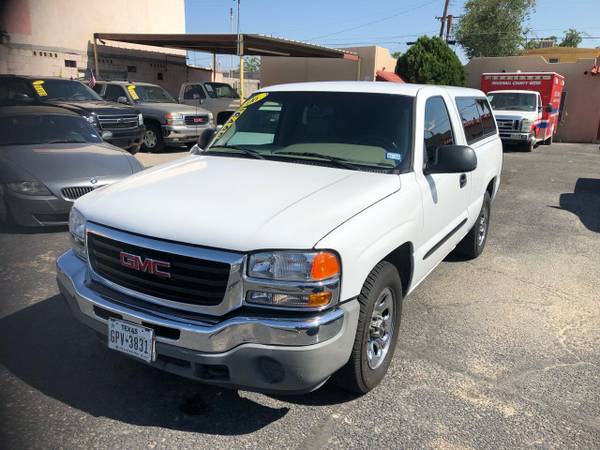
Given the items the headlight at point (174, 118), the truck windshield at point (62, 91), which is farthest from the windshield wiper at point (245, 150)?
the headlight at point (174, 118)

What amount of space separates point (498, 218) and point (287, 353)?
6.09m

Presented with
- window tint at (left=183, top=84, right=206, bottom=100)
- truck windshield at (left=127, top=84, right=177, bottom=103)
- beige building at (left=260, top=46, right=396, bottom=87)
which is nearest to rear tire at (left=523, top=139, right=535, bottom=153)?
beige building at (left=260, top=46, right=396, bottom=87)

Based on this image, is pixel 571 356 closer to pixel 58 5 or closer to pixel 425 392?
pixel 425 392

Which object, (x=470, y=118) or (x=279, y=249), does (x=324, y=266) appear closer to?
(x=279, y=249)

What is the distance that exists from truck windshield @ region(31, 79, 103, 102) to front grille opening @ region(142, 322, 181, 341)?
1040 centimetres

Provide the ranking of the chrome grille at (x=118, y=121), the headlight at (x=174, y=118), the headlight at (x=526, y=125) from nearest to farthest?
the chrome grille at (x=118, y=121) → the headlight at (x=174, y=118) → the headlight at (x=526, y=125)

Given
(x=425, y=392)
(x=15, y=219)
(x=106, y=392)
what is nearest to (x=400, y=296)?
(x=425, y=392)

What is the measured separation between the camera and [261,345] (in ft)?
Answer: 7.56

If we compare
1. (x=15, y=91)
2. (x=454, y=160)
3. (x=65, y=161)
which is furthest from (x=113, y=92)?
(x=454, y=160)

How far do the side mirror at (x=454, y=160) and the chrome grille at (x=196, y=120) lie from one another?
10.8 m

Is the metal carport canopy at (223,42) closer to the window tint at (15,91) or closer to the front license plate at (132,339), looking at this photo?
the window tint at (15,91)

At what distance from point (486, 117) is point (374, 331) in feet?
12.0

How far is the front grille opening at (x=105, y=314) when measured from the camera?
8.52 feet

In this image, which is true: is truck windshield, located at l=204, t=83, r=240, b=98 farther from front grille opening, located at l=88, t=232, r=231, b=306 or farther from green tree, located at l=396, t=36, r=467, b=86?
front grille opening, located at l=88, t=232, r=231, b=306
